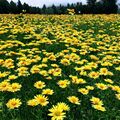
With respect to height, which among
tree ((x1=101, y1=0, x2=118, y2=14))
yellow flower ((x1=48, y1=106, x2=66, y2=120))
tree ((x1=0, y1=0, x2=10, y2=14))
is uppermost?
yellow flower ((x1=48, y1=106, x2=66, y2=120))

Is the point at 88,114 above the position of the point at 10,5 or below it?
above

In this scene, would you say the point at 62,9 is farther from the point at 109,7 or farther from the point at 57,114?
the point at 57,114

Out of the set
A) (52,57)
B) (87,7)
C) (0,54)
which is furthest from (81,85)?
(87,7)

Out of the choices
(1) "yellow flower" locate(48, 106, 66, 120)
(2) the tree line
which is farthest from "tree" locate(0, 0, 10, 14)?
(1) "yellow flower" locate(48, 106, 66, 120)

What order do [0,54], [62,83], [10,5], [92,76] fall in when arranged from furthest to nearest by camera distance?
[10,5] → [0,54] → [92,76] → [62,83]

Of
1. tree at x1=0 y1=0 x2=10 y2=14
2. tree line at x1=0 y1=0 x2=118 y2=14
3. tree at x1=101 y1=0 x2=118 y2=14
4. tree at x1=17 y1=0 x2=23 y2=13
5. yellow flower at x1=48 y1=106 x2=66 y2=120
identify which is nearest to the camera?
yellow flower at x1=48 y1=106 x2=66 y2=120

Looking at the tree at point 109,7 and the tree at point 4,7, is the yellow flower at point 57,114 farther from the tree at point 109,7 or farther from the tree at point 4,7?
the tree at point 109,7

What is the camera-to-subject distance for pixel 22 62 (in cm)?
558

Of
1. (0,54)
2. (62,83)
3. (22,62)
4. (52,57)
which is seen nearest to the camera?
(62,83)

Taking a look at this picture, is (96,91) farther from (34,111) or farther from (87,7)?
(87,7)

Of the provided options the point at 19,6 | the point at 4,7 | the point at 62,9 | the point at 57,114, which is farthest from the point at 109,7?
the point at 57,114

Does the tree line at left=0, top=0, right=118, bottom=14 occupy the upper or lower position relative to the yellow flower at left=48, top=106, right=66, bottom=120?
lower

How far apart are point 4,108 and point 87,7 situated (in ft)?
92.1

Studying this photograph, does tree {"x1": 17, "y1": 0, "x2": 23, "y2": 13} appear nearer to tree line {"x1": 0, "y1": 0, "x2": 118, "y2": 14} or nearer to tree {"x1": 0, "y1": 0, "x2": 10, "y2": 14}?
tree line {"x1": 0, "y1": 0, "x2": 118, "y2": 14}
